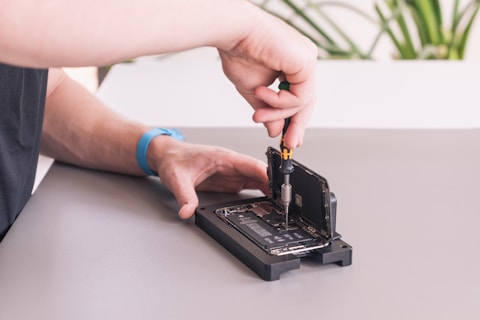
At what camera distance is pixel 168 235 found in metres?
1.00

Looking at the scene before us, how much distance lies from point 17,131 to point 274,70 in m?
0.40

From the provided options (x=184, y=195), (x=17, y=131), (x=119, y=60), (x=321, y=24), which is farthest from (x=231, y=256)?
(x=321, y=24)

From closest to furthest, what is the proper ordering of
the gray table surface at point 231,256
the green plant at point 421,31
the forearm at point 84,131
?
the gray table surface at point 231,256 < the forearm at point 84,131 < the green plant at point 421,31

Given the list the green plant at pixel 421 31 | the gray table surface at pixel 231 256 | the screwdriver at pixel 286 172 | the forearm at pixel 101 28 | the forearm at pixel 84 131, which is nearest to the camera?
the forearm at pixel 101 28

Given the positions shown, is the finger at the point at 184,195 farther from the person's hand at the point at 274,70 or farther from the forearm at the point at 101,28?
the forearm at the point at 101,28

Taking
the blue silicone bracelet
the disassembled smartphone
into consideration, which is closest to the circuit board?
the disassembled smartphone

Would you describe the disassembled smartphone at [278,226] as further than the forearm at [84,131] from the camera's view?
No

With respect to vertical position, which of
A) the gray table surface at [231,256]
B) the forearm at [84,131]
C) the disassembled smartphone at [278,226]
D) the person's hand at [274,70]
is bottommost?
the gray table surface at [231,256]

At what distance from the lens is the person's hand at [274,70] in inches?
35.0

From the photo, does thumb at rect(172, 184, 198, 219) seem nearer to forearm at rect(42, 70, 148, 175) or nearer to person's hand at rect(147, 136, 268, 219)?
person's hand at rect(147, 136, 268, 219)

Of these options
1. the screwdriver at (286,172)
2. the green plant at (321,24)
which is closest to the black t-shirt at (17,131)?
the screwdriver at (286,172)

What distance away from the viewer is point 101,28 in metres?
0.71

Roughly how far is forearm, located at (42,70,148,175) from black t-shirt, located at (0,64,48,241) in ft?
0.24

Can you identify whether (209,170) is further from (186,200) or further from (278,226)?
(278,226)
